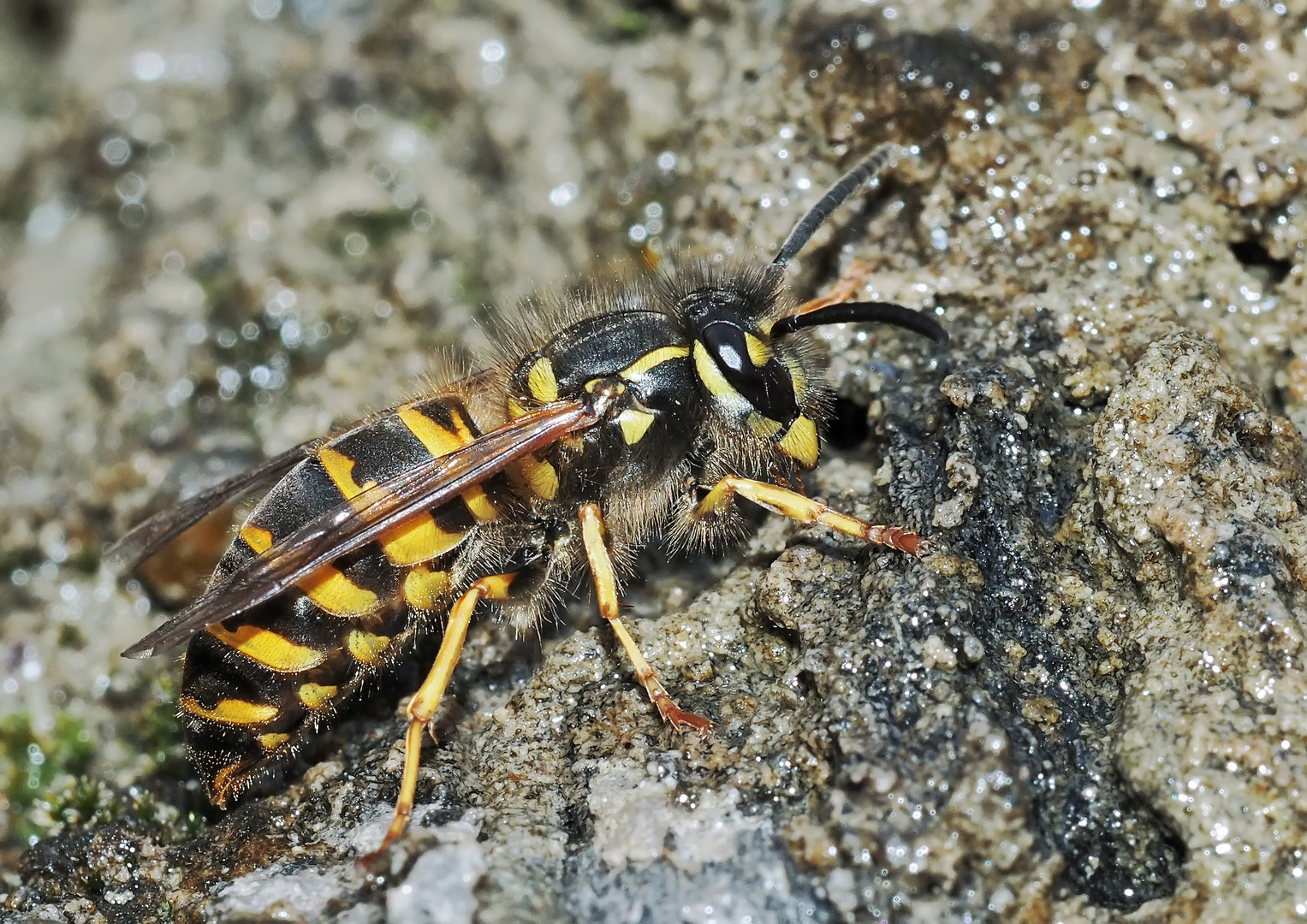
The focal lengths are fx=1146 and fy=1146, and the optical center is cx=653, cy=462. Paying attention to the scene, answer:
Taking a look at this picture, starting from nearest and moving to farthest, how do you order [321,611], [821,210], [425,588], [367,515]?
Answer: [367,515] < [321,611] < [425,588] < [821,210]

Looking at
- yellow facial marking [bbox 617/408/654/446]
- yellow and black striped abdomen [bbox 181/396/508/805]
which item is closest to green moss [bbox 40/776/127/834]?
yellow and black striped abdomen [bbox 181/396/508/805]

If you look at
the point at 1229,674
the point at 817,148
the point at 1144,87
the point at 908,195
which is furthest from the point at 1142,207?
the point at 1229,674

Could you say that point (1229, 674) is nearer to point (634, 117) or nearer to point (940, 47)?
point (940, 47)

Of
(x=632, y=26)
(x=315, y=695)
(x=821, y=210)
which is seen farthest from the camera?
(x=632, y=26)

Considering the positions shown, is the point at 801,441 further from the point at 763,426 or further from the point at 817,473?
the point at 817,473

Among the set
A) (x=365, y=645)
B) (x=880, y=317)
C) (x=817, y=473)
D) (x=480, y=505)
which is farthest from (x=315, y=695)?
(x=880, y=317)

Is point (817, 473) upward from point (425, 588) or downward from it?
downward

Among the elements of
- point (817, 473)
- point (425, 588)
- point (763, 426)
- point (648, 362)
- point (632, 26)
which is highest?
point (632, 26)
